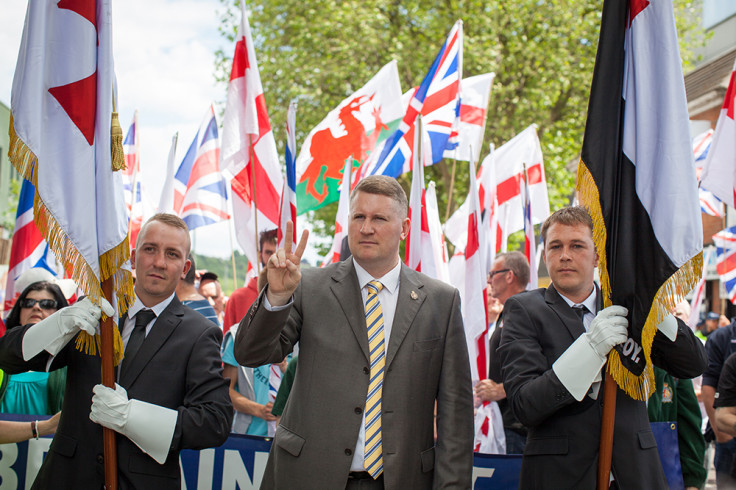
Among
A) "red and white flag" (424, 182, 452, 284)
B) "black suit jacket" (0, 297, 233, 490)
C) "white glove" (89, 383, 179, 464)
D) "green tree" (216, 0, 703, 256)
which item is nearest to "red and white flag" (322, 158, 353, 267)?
"red and white flag" (424, 182, 452, 284)

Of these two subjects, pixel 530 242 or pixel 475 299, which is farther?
pixel 530 242

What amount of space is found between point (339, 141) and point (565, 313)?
463cm

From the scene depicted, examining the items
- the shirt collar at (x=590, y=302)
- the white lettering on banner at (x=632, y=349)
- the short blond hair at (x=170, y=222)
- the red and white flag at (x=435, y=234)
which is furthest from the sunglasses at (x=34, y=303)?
the white lettering on banner at (x=632, y=349)

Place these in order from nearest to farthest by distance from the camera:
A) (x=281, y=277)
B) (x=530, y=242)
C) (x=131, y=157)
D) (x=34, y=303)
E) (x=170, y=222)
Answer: (x=281, y=277) → (x=170, y=222) → (x=34, y=303) → (x=530, y=242) → (x=131, y=157)

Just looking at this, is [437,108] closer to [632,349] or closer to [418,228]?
[418,228]

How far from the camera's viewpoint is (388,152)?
25.2ft

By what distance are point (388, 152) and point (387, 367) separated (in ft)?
15.7

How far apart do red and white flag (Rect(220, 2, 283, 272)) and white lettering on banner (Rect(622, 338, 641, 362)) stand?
397 centimetres

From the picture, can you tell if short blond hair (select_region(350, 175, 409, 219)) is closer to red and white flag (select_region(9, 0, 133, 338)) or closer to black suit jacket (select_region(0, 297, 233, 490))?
black suit jacket (select_region(0, 297, 233, 490))

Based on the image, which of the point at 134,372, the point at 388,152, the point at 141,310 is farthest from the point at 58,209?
the point at 388,152

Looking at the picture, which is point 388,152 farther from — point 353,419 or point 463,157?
point 353,419

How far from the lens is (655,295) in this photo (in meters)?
3.28

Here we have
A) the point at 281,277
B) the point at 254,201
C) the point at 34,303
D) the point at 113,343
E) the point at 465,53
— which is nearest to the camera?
the point at 281,277

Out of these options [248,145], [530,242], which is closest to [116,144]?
[248,145]
